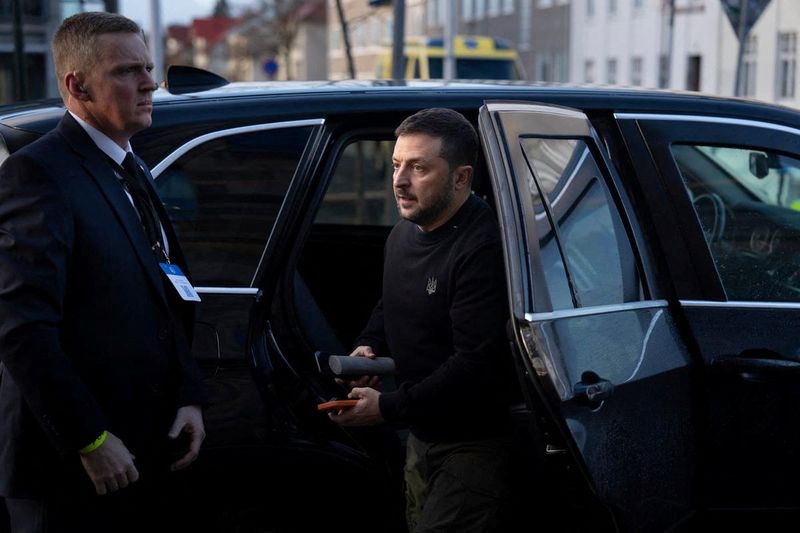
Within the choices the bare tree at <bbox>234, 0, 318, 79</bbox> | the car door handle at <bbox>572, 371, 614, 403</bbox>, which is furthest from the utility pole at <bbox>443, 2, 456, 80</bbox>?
the bare tree at <bbox>234, 0, 318, 79</bbox>

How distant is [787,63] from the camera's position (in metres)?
27.5

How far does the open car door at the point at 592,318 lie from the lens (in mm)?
2705

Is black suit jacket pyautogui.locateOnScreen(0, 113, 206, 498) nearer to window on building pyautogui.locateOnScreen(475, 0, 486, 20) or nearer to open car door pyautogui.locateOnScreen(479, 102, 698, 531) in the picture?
open car door pyautogui.locateOnScreen(479, 102, 698, 531)

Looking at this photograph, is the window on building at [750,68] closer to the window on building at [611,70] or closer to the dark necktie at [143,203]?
the window on building at [611,70]

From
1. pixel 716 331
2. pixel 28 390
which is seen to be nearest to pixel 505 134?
pixel 716 331

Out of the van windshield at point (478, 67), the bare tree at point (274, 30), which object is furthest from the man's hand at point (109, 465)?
the bare tree at point (274, 30)

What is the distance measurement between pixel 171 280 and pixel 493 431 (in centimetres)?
92

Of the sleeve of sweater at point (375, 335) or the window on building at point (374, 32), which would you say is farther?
the window on building at point (374, 32)

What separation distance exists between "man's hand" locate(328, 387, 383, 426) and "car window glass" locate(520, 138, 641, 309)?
558mm

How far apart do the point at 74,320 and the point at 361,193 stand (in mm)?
8772

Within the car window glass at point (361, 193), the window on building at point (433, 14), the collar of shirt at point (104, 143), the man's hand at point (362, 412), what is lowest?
the car window glass at point (361, 193)

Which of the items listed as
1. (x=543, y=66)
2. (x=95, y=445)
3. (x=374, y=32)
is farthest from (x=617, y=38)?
(x=95, y=445)

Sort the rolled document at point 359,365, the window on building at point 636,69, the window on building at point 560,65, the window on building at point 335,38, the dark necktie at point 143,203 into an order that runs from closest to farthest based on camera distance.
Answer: the dark necktie at point 143,203 → the rolled document at point 359,365 → the window on building at point 636,69 → the window on building at point 560,65 → the window on building at point 335,38

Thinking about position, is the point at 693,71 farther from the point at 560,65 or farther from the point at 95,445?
the point at 95,445
